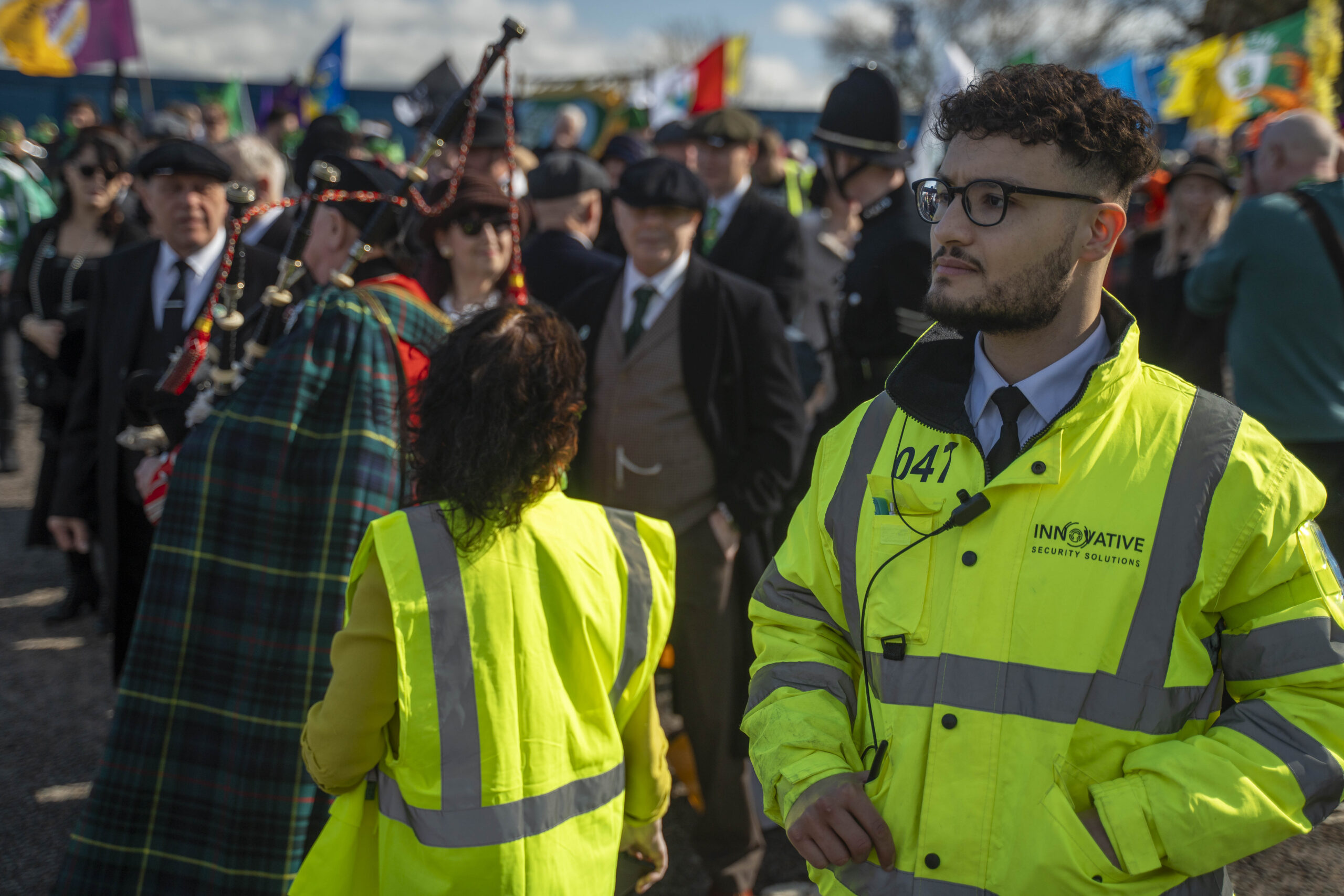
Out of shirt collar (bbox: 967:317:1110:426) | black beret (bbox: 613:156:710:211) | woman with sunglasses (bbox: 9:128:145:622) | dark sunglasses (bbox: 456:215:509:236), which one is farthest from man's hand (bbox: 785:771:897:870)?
woman with sunglasses (bbox: 9:128:145:622)

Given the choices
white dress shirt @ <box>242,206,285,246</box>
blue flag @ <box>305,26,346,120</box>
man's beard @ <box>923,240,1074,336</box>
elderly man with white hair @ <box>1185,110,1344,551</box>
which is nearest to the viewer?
man's beard @ <box>923,240,1074,336</box>

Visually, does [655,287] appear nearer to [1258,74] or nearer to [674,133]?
[674,133]

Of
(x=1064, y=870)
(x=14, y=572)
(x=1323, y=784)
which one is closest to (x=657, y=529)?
(x=1064, y=870)

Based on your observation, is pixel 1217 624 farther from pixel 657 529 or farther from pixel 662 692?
pixel 662 692

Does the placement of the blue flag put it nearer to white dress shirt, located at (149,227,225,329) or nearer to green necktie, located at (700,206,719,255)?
green necktie, located at (700,206,719,255)

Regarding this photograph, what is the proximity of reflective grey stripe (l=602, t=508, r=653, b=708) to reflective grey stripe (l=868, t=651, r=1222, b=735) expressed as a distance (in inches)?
32.0

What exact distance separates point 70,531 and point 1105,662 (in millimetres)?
4010

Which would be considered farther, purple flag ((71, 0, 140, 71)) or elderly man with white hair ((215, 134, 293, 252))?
purple flag ((71, 0, 140, 71))

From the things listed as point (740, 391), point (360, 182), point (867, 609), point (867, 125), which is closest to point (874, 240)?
point (867, 125)

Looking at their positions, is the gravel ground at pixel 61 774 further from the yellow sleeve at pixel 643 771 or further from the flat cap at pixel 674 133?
the flat cap at pixel 674 133

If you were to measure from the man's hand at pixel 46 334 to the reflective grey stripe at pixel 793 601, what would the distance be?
4781 mm

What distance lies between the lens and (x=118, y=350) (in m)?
3.84

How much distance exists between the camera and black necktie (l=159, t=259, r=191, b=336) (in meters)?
3.86

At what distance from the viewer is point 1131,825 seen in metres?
1.28
